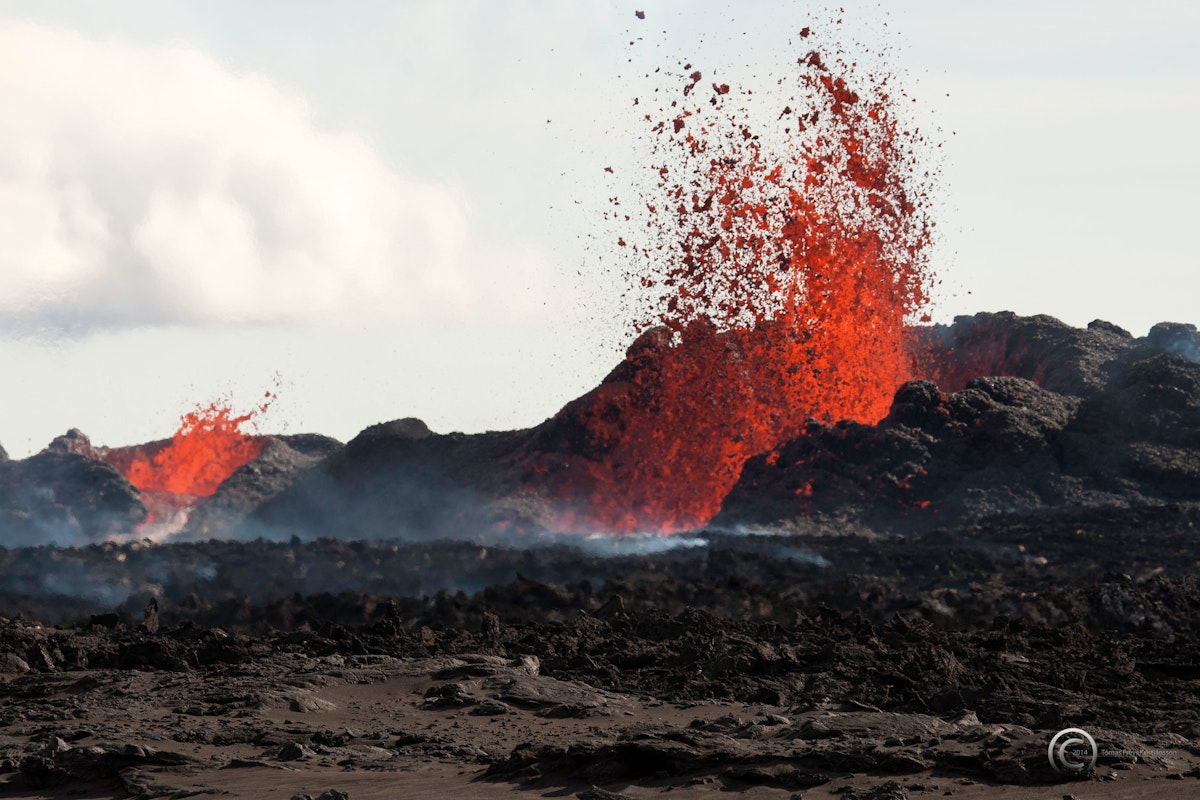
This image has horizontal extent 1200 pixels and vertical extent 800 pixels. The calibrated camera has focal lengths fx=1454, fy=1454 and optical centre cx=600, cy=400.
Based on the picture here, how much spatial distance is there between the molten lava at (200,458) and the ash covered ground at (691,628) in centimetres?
1309

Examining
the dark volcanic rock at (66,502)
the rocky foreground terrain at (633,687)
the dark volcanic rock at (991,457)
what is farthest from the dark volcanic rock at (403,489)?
the rocky foreground terrain at (633,687)

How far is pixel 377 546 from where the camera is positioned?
1769 inches

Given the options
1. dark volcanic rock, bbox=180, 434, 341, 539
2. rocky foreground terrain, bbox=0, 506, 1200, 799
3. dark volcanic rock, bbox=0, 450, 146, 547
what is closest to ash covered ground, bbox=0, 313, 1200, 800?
rocky foreground terrain, bbox=0, 506, 1200, 799

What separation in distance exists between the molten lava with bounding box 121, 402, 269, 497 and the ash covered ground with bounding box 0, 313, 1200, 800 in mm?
13090

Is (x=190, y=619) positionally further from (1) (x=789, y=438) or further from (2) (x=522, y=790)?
(1) (x=789, y=438)

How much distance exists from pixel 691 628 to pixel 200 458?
189ft

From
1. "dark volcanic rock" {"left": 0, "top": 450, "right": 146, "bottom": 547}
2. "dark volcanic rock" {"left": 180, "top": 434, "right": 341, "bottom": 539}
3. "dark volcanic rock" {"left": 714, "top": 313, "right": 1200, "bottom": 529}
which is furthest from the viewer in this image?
"dark volcanic rock" {"left": 180, "top": 434, "right": 341, "bottom": 539}

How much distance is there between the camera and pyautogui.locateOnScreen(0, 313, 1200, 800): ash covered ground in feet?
45.7

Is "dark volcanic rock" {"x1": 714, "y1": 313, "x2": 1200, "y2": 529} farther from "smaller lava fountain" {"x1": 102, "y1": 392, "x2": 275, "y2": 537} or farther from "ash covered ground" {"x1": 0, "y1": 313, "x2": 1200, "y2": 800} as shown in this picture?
"smaller lava fountain" {"x1": 102, "y1": 392, "x2": 275, "y2": 537}

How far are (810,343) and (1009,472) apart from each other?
10.9 metres

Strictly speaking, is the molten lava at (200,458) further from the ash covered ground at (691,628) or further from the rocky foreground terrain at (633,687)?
the rocky foreground terrain at (633,687)

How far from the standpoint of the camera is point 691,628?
23.5m

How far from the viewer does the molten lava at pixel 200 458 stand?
75500mm

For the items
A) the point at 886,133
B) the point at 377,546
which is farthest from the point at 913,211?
the point at 377,546
